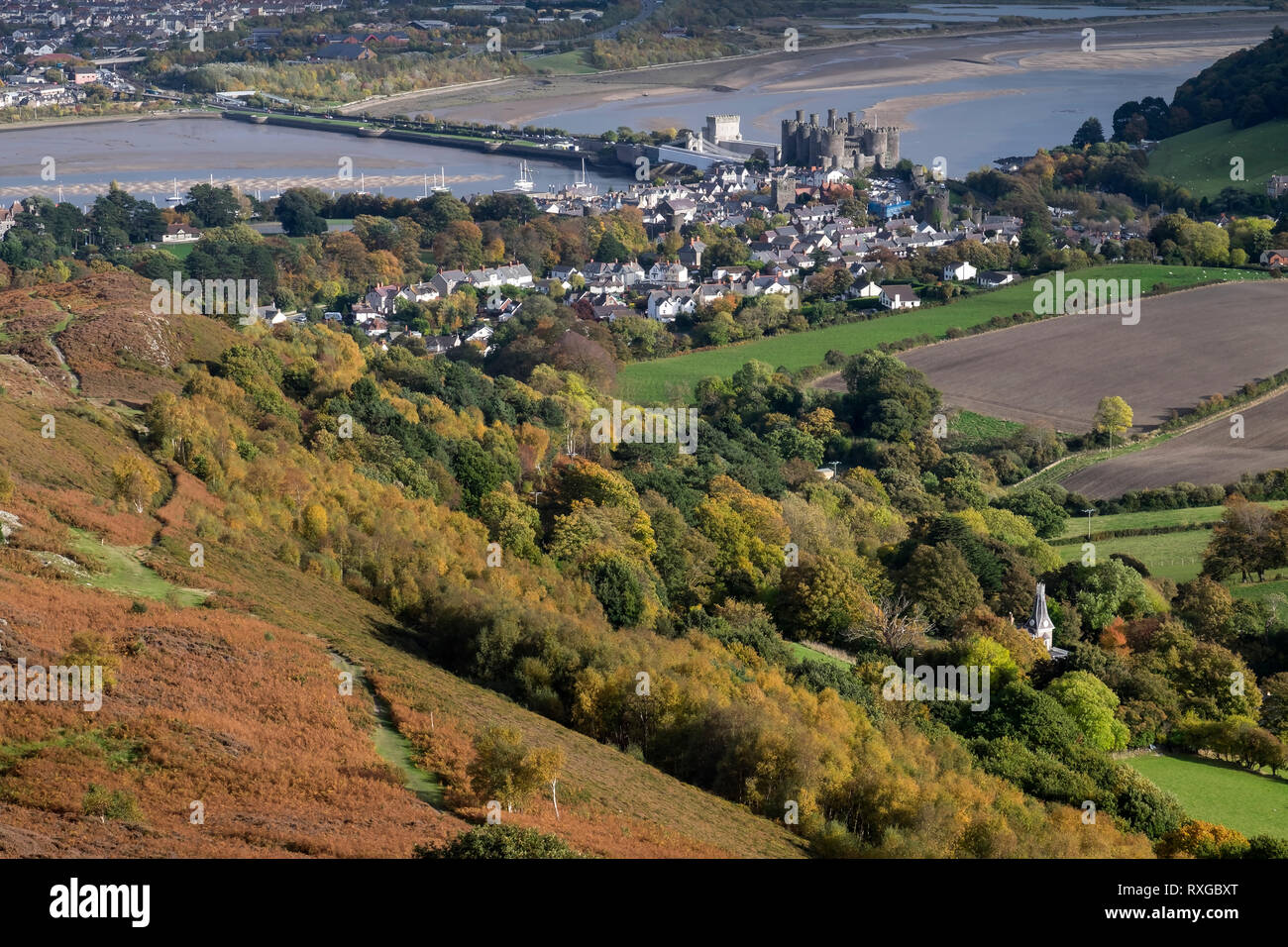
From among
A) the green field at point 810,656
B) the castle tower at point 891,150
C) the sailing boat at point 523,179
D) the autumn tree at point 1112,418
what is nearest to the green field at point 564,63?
the sailing boat at point 523,179

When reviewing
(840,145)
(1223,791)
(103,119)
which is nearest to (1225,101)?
(840,145)

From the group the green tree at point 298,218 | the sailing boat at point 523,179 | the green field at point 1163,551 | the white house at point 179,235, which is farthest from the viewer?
the sailing boat at point 523,179

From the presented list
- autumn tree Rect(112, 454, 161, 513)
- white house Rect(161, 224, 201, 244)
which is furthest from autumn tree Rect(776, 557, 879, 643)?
white house Rect(161, 224, 201, 244)

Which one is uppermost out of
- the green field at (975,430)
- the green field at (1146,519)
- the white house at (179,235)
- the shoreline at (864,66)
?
the shoreline at (864,66)

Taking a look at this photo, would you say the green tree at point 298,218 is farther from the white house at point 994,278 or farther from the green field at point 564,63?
the green field at point 564,63
